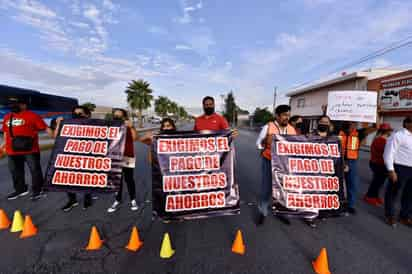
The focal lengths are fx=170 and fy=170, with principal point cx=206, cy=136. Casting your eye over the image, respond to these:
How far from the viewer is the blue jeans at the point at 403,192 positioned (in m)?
2.68

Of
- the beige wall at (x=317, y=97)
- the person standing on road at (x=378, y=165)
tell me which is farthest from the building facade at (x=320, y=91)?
the person standing on road at (x=378, y=165)

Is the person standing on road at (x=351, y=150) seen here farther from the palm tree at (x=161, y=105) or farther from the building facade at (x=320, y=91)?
the palm tree at (x=161, y=105)

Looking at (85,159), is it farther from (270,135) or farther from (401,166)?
(401,166)

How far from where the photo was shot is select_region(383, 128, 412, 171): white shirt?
2570mm

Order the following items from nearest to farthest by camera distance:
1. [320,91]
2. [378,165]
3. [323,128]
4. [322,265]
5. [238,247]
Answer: [322,265], [238,247], [323,128], [378,165], [320,91]

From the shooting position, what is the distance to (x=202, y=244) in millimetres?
2316

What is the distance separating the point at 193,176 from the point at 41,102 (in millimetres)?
18394

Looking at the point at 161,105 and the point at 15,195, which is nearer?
the point at 15,195

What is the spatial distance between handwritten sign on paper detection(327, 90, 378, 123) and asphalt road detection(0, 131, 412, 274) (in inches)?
95.1

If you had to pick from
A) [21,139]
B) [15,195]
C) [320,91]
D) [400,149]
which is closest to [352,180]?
[400,149]

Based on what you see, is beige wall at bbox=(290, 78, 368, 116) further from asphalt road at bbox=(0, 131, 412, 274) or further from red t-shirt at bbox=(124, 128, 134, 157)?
red t-shirt at bbox=(124, 128, 134, 157)

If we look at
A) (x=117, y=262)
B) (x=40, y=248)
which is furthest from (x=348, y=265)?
(x=40, y=248)

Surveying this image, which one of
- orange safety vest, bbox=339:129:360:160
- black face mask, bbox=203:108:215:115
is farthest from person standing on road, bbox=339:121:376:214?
black face mask, bbox=203:108:215:115

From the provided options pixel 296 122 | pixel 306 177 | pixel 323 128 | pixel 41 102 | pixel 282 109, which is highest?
pixel 41 102
